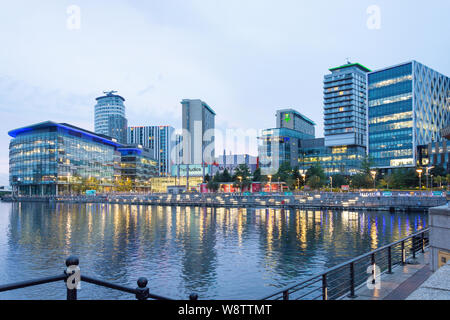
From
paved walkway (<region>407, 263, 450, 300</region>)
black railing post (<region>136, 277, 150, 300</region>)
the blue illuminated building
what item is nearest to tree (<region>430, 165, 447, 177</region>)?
paved walkway (<region>407, 263, 450, 300</region>)

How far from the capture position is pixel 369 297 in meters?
13.0

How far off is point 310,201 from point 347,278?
3157 inches

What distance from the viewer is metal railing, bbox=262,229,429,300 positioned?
1204 cm

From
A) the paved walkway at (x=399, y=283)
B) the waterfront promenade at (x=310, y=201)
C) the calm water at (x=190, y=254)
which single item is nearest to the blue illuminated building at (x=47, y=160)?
the waterfront promenade at (x=310, y=201)

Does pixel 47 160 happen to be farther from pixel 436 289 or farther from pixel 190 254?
pixel 436 289

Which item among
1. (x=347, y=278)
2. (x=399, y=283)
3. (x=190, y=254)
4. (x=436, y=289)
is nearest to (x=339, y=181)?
(x=190, y=254)

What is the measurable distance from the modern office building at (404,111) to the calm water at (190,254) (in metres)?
121

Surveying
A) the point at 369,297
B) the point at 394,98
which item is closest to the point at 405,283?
the point at 369,297

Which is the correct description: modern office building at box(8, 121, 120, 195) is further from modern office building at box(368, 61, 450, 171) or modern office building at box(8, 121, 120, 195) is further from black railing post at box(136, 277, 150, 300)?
black railing post at box(136, 277, 150, 300)

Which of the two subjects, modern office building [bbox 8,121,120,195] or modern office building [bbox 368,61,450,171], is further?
modern office building [bbox 8,121,120,195]

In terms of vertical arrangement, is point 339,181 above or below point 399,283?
above

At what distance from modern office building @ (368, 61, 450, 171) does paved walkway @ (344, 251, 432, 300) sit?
158m

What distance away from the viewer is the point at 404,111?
6486 inches
